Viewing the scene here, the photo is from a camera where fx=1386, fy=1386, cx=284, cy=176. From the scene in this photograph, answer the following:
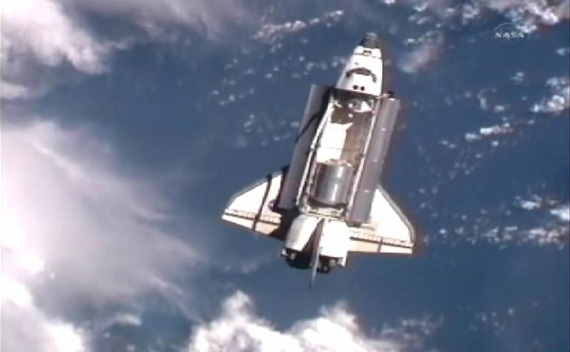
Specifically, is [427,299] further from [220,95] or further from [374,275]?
[220,95]

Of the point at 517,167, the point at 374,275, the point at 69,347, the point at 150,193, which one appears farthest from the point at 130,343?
the point at 517,167

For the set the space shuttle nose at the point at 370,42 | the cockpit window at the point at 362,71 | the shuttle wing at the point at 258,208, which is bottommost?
the shuttle wing at the point at 258,208

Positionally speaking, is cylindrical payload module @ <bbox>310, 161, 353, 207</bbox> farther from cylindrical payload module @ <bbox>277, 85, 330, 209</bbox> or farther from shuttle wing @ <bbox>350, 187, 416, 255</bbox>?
shuttle wing @ <bbox>350, 187, 416, 255</bbox>

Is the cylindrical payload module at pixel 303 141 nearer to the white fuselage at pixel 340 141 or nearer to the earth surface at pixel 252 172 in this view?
the white fuselage at pixel 340 141

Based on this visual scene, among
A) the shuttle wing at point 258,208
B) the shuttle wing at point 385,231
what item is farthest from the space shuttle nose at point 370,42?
the shuttle wing at point 258,208

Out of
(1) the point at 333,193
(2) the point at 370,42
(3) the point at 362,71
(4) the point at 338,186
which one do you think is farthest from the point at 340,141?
(2) the point at 370,42

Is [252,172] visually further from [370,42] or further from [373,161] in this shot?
[370,42]

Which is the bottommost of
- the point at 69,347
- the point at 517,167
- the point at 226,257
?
the point at 69,347
